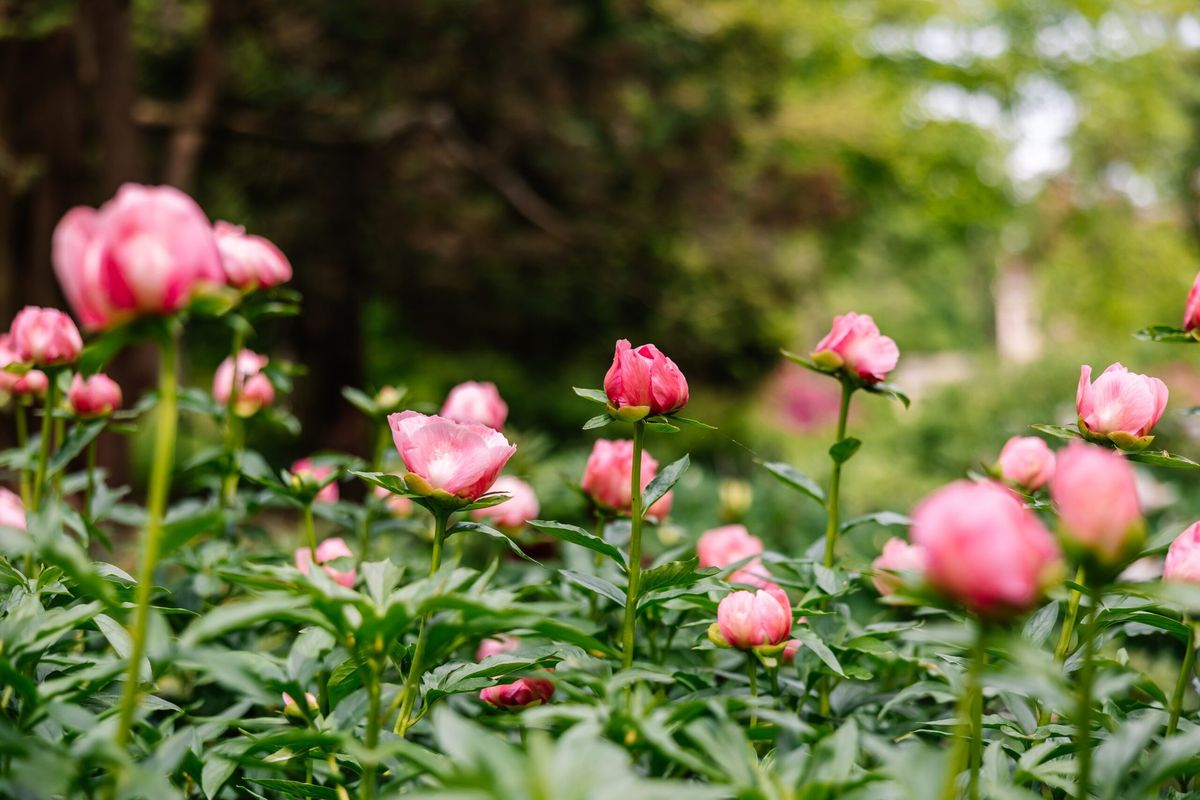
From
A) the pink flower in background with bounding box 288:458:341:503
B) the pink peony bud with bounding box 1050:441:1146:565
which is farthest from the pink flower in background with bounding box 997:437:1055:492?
the pink flower in background with bounding box 288:458:341:503

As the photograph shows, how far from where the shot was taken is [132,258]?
63cm

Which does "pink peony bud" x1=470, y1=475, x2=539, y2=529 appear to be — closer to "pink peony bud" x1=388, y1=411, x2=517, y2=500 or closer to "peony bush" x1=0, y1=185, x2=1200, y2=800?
"peony bush" x1=0, y1=185, x2=1200, y2=800

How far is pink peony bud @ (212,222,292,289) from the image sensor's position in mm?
1238

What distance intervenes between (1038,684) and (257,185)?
6752mm

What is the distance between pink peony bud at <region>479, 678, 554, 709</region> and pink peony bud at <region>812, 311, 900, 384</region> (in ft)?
1.58

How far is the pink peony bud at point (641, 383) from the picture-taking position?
0.99 metres

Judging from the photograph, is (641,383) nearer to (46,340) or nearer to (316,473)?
(316,473)

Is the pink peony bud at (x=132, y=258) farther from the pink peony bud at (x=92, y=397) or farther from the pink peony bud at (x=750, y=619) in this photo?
the pink peony bud at (x=92, y=397)

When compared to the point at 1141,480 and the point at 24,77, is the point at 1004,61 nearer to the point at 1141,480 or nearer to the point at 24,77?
the point at 1141,480

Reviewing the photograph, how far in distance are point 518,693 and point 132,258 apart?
564 millimetres

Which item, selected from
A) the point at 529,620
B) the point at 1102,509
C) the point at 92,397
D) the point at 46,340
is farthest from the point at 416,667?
the point at 92,397

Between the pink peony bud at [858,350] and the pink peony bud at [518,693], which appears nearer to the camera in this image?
the pink peony bud at [518,693]

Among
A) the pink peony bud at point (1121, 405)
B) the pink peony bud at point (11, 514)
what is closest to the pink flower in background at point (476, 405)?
the pink peony bud at point (11, 514)

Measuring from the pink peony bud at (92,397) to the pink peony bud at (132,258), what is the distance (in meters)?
0.75
